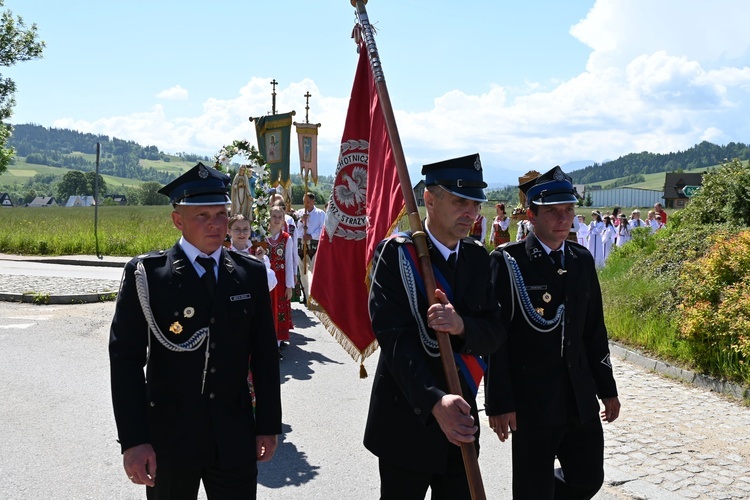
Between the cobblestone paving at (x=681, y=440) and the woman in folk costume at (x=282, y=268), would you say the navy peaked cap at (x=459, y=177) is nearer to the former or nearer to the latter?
the cobblestone paving at (x=681, y=440)

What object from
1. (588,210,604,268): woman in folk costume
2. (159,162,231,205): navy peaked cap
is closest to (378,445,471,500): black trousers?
(159,162,231,205): navy peaked cap

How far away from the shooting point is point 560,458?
13.0 feet

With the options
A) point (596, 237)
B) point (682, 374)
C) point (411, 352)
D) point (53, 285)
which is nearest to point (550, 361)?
point (411, 352)

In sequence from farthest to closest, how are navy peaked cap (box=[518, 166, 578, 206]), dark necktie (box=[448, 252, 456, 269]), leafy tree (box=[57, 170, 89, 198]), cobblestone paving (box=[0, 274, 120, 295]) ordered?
leafy tree (box=[57, 170, 89, 198]) → cobblestone paving (box=[0, 274, 120, 295]) → navy peaked cap (box=[518, 166, 578, 206]) → dark necktie (box=[448, 252, 456, 269])

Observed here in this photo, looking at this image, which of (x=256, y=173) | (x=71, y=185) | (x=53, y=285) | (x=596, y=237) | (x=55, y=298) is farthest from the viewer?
(x=71, y=185)

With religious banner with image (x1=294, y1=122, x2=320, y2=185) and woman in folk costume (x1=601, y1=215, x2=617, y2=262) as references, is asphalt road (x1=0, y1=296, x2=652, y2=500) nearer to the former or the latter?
religious banner with image (x1=294, y1=122, x2=320, y2=185)

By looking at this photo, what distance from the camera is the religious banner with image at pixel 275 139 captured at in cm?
1271

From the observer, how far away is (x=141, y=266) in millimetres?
3186

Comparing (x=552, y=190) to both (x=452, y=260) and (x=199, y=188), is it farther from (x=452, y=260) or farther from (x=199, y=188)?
(x=199, y=188)

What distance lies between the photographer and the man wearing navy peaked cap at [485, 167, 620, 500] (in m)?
3.74

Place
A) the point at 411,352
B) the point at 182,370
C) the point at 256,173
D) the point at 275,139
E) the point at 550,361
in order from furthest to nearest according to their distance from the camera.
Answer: the point at 275,139 → the point at 256,173 → the point at 550,361 → the point at 182,370 → the point at 411,352

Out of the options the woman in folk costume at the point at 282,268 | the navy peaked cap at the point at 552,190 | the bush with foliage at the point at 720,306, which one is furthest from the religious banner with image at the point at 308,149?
the navy peaked cap at the point at 552,190

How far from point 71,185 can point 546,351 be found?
482ft

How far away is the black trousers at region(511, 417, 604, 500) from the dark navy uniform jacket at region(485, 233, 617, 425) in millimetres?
85
